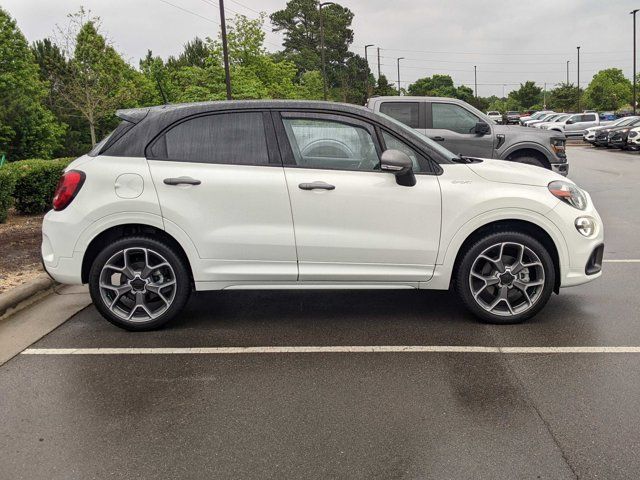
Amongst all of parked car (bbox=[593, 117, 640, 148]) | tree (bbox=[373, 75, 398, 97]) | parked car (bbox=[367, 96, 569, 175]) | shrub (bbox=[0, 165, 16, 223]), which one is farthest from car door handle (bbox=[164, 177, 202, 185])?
tree (bbox=[373, 75, 398, 97])

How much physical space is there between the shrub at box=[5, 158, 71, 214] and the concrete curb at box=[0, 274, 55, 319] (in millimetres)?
4001

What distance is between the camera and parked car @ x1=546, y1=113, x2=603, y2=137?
40.7 meters

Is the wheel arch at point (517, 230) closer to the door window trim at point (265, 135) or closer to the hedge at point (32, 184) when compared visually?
the door window trim at point (265, 135)

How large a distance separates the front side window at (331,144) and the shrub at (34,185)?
6221mm

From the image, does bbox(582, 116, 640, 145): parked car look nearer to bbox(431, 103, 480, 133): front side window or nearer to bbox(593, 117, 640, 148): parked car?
bbox(593, 117, 640, 148): parked car

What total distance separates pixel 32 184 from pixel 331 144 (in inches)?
260

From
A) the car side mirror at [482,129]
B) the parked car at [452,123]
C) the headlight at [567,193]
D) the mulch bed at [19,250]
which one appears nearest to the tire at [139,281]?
the mulch bed at [19,250]

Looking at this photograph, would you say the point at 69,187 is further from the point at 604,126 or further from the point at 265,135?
the point at 604,126

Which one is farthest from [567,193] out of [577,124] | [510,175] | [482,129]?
[577,124]

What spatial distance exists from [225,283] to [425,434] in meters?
2.19

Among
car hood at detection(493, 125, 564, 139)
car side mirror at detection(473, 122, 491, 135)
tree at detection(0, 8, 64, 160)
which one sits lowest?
car hood at detection(493, 125, 564, 139)

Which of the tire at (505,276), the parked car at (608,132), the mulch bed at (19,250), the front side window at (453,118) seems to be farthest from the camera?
the parked car at (608,132)

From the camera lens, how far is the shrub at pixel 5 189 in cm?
893

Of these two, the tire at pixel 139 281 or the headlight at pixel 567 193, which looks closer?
the tire at pixel 139 281
